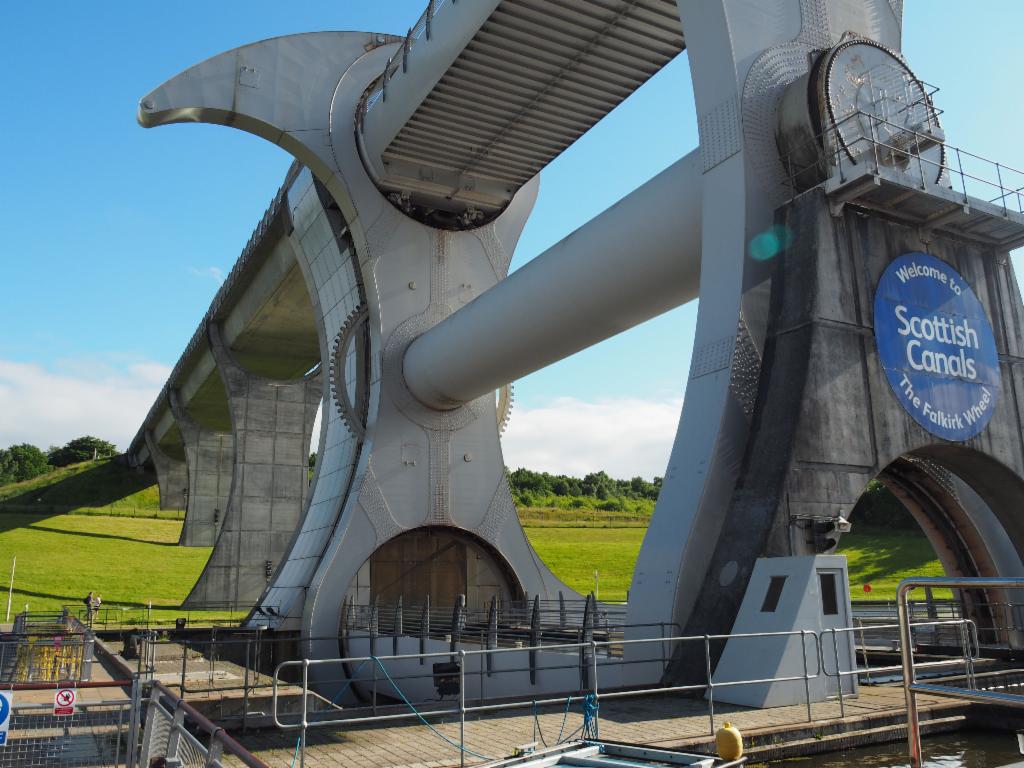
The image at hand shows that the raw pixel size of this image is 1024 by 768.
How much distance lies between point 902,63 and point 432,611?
55.2ft

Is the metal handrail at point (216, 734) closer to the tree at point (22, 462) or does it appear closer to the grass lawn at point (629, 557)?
the grass lawn at point (629, 557)

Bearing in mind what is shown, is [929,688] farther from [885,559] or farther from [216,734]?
[885,559]

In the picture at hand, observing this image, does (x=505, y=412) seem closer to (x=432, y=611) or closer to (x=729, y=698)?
(x=432, y=611)

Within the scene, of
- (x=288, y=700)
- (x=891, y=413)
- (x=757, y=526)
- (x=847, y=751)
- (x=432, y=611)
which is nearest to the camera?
(x=847, y=751)

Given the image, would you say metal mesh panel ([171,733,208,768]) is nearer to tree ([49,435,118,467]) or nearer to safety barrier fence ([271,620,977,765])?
safety barrier fence ([271,620,977,765])

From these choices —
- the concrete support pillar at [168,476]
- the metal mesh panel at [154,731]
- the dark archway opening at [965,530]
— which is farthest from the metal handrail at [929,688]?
the concrete support pillar at [168,476]

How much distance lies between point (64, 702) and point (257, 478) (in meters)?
33.7

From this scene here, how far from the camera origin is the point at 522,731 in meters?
8.82

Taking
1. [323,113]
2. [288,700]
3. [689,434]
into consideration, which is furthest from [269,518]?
[689,434]

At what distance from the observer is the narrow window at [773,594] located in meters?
10.4

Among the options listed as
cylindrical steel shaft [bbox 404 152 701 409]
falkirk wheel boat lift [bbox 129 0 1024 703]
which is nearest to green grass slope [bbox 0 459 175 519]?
falkirk wheel boat lift [bbox 129 0 1024 703]

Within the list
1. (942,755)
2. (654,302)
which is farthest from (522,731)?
(654,302)

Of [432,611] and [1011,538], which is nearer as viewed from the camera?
[1011,538]

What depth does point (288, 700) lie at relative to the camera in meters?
13.2
